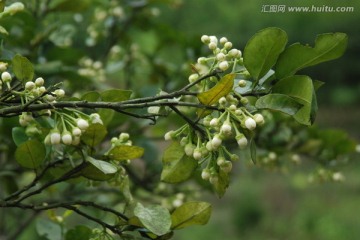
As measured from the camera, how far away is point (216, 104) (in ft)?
2.22

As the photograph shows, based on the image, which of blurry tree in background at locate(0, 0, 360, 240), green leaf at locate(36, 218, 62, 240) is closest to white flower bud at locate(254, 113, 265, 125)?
blurry tree in background at locate(0, 0, 360, 240)

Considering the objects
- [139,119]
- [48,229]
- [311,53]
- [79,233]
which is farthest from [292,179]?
[311,53]

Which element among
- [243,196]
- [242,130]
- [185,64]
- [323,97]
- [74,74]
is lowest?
[323,97]

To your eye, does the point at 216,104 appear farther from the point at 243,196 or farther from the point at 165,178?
the point at 243,196

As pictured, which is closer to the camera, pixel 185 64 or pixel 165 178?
pixel 165 178

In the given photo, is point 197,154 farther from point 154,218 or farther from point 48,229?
point 48,229

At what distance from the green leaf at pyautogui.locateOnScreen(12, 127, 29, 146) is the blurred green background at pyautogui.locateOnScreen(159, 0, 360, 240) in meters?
2.25

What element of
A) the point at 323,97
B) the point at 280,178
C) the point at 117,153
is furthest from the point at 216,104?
the point at 323,97

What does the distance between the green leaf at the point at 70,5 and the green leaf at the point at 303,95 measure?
651mm

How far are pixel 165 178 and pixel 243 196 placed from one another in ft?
13.0

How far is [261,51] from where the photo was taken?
0.69 meters

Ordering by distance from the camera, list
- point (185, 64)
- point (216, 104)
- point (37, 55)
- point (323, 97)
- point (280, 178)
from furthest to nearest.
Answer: point (323, 97) < point (280, 178) < point (185, 64) < point (37, 55) < point (216, 104)

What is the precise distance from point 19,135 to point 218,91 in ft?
0.89

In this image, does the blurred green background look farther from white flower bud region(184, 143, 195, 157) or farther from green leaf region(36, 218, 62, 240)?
white flower bud region(184, 143, 195, 157)
